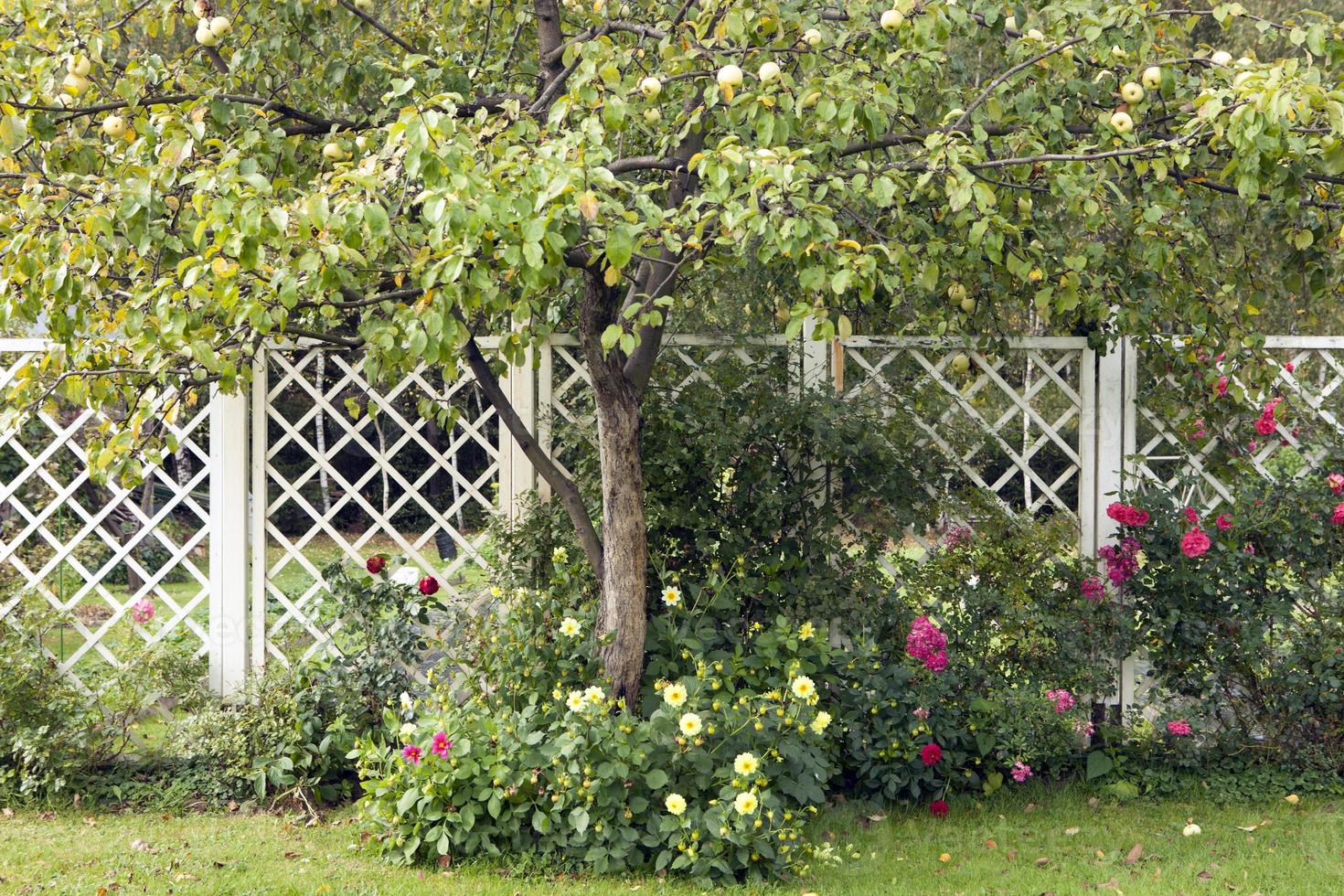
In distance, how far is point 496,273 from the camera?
2.92m

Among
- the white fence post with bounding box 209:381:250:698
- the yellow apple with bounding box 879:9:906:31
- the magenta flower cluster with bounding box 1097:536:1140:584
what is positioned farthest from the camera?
the white fence post with bounding box 209:381:250:698

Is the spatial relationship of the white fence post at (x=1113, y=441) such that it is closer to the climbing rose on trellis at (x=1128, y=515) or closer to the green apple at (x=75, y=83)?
the climbing rose on trellis at (x=1128, y=515)

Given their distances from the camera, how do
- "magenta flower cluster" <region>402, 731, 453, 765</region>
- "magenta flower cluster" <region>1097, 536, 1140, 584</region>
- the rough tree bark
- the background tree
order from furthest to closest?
"magenta flower cluster" <region>1097, 536, 1140, 584</region> → the rough tree bark → "magenta flower cluster" <region>402, 731, 453, 765</region> → the background tree

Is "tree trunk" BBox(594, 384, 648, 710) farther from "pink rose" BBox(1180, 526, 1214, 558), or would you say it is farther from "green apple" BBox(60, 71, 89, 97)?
"pink rose" BBox(1180, 526, 1214, 558)

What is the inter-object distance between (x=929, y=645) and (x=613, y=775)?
129 centimetres

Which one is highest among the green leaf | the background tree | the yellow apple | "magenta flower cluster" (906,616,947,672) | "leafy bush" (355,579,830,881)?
the yellow apple

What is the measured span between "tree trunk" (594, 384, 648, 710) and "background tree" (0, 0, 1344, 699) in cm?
1

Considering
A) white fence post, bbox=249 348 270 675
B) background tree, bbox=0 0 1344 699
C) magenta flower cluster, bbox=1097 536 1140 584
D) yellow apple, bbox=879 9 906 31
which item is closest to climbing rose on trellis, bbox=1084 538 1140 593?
magenta flower cluster, bbox=1097 536 1140 584

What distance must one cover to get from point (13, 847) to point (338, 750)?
0.99 m

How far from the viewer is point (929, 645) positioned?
388cm

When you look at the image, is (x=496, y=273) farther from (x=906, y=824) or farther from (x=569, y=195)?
(x=906, y=824)

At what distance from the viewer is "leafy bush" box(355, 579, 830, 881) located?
319 cm

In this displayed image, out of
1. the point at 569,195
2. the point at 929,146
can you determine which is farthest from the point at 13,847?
the point at 929,146

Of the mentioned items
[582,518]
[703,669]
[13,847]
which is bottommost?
[13,847]
